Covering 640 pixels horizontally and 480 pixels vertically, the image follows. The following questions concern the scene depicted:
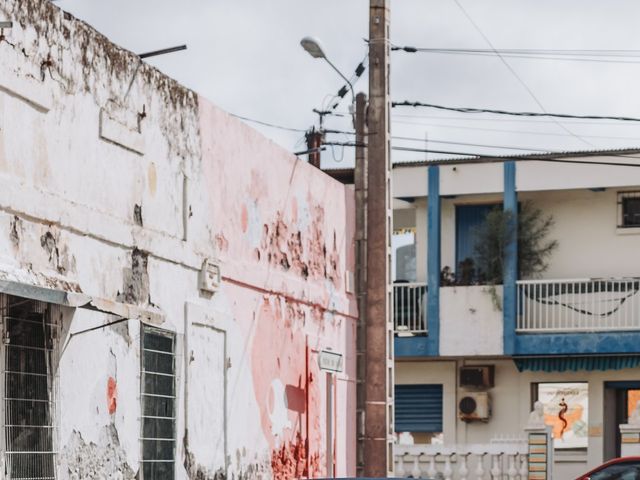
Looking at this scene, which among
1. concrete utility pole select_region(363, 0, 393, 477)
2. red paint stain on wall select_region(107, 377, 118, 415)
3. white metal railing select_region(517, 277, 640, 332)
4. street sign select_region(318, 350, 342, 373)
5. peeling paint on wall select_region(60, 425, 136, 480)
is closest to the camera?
peeling paint on wall select_region(60, 425, 136, 480)

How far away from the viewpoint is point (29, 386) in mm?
13672

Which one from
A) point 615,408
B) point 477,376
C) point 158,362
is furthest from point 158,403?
point 615,408


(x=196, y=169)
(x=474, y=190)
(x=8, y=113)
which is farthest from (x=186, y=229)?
(x=474, y=190)

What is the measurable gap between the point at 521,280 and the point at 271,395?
13.5m

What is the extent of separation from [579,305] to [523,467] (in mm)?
5391

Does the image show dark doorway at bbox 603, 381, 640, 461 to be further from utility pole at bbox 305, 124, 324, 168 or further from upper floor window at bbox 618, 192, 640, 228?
utility pole at bbox 305, 124, 324, 168

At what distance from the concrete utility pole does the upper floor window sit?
12265 mm

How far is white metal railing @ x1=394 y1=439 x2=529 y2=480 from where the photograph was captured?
2700 cm

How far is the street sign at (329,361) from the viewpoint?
1972 cm

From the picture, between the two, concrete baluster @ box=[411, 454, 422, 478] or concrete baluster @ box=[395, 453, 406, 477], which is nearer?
→ concrete baluster @ box=[411, 454, 422, 478]

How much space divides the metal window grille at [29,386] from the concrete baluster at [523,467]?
14.2 meters

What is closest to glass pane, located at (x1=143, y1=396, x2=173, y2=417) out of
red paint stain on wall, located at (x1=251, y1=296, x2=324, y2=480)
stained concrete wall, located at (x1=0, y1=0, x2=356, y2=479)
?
stained concrete wall, located at (x1=0, y1=0, x2=356, y2=479)

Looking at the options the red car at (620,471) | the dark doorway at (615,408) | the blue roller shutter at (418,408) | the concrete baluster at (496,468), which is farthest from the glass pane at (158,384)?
the dark doorway at (615,408)

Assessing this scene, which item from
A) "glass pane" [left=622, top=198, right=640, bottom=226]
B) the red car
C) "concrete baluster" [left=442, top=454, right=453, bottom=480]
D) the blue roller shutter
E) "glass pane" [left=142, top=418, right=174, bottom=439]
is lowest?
"concrete baluster" [left=442, top=454, right=453, bottom=480]
